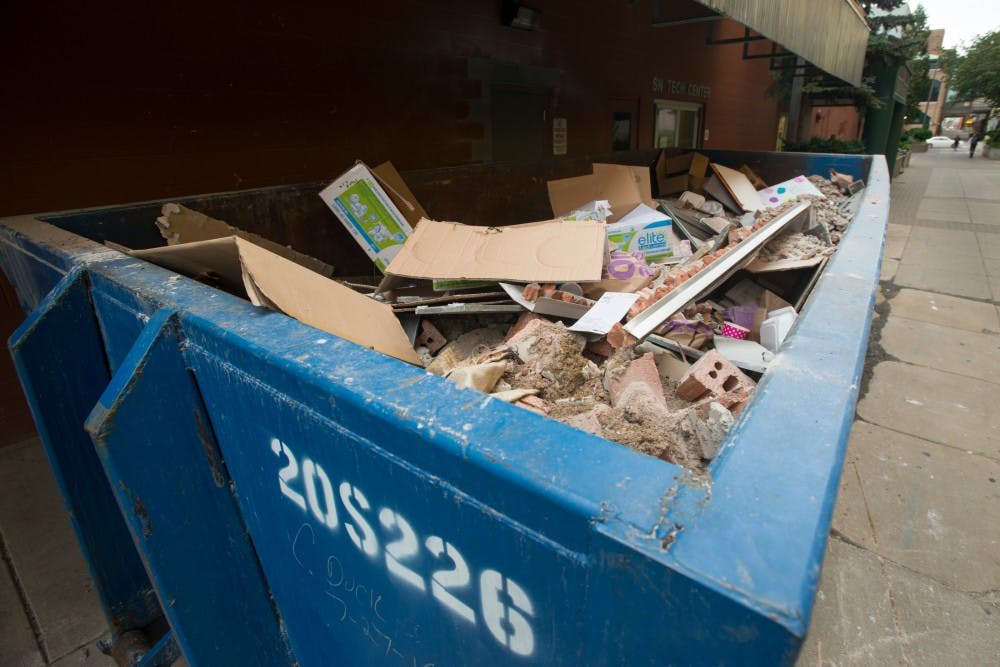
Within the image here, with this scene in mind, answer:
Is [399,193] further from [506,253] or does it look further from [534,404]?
[534,404]

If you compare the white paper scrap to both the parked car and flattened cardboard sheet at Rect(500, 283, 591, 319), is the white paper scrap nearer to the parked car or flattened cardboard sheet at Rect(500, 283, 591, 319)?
flattened cardboard sheet at Rect(500, 283, 591, 319)

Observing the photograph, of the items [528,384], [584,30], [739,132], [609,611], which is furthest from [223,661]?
[739,132]

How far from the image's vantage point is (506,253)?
2297 mm

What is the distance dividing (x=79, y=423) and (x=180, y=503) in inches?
27.0

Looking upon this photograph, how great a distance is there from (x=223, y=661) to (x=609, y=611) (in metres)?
1.13

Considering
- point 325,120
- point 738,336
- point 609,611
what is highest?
point 325,120

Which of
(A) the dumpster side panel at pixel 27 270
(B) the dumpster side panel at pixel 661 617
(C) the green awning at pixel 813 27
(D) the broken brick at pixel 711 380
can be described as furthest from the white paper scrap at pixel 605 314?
(C) the green awning at pixel 813 27

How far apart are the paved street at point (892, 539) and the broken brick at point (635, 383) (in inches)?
60.9

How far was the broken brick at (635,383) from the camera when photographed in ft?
4.28

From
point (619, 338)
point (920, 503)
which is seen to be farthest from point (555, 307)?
point (920, 503)

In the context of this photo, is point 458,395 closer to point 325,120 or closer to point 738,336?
point 738,336

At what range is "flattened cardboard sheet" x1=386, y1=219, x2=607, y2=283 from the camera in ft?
7.05

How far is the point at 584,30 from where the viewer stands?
278 inches

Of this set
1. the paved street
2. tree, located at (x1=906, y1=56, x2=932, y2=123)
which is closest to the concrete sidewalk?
the paved street
